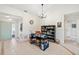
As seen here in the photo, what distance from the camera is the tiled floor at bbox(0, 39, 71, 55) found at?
6.29 feet

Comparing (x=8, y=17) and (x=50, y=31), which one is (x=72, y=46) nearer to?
(x=50, y=31)

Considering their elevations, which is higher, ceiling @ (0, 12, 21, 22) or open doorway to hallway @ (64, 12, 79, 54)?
ceiling @ (0, 12, 21, 22)

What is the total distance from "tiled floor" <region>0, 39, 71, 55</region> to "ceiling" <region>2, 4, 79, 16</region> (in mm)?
688

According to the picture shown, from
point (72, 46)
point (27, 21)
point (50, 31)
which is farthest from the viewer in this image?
point (50, 31)

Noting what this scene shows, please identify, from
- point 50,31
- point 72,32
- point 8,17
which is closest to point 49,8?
point 50,31

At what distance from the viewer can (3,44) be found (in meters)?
1.97

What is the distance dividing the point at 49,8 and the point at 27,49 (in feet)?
3.19

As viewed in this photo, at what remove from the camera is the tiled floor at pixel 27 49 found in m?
1.92

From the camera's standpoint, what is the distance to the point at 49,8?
200cm

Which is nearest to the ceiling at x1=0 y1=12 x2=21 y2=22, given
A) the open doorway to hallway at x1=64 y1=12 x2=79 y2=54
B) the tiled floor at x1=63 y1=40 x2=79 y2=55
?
the open doorway to hallway at x1=64 y1=12 x2=79 y2=54

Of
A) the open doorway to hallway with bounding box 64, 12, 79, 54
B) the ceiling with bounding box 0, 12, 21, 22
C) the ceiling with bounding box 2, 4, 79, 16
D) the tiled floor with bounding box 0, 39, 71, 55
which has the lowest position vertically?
the tiled floor with bounding box 0, 39, 71, 55

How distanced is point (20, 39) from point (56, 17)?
35.9 inches

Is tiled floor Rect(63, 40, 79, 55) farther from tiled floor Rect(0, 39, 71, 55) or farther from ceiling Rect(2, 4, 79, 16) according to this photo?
ceiling Rect(2, 4, 79, 16)
